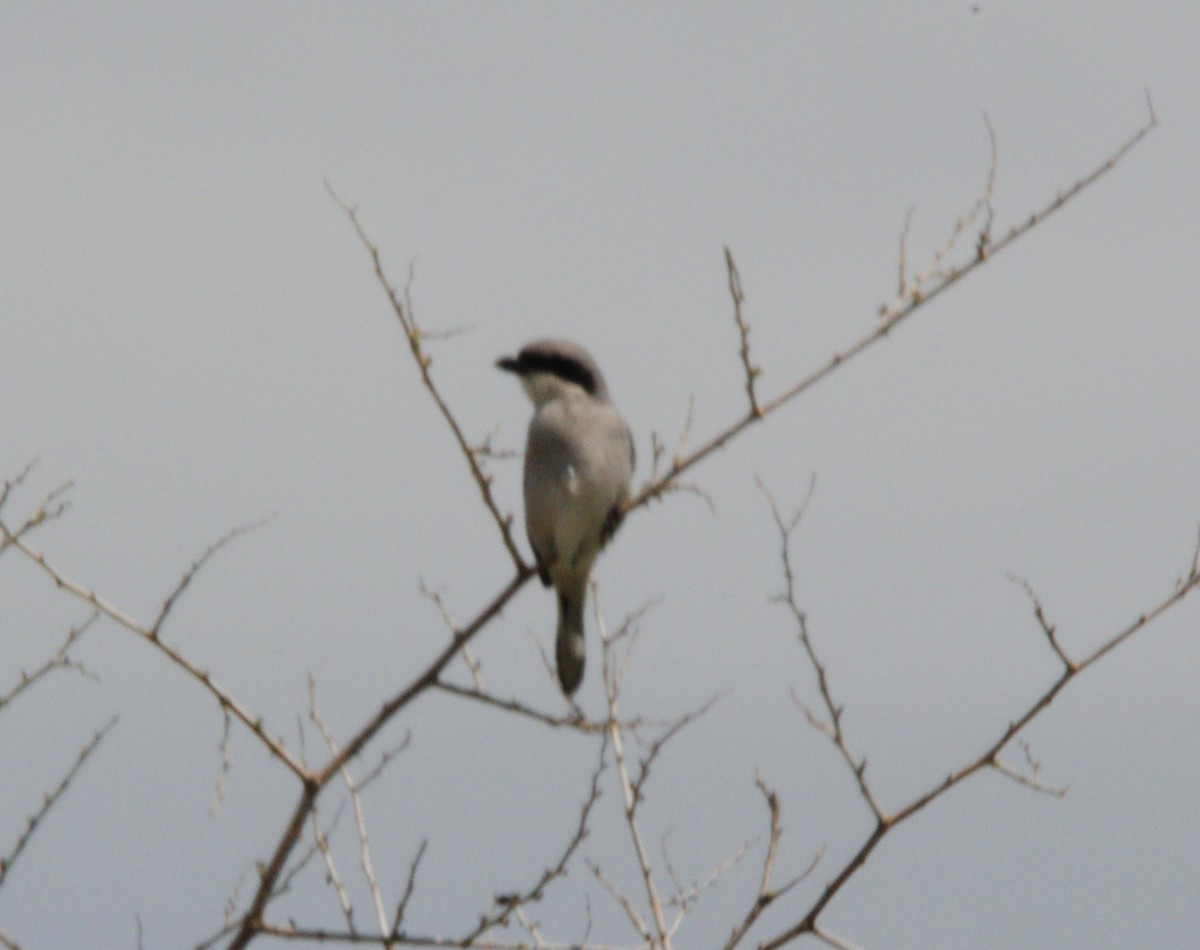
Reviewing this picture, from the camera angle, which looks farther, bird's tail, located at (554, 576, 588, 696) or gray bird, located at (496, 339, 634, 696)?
bird's tail, located at (554, 576, 588, 696)

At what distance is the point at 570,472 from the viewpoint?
6.26m

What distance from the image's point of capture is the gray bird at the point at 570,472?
6.26 m

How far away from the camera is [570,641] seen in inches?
265

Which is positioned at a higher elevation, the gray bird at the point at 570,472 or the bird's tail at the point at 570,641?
the gray bird at the point at 570,472

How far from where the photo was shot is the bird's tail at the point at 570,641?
6.71m

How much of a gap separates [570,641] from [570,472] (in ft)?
2.60

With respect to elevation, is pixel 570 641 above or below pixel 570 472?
below

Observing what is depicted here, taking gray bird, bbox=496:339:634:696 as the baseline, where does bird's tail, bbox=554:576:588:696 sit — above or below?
below

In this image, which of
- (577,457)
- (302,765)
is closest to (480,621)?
(302,765)

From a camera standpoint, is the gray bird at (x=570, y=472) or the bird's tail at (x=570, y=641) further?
the bird's tail at (x=570, y=641)

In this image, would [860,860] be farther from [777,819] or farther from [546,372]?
[546,372]

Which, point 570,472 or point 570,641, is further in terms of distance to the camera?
point 570,641

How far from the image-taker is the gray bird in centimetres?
626

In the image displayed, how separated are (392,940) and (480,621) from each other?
89cm
